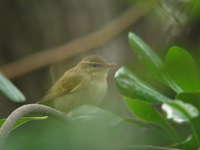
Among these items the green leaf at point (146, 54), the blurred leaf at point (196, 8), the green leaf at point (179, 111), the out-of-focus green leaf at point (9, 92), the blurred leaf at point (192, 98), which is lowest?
the out-of-focus green leaf at point (9, 92)

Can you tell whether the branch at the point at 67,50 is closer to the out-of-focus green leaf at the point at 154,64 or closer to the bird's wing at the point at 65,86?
the bird's wing at the point at 65,86

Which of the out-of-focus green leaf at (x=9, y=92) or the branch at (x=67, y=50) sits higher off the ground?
the out-of-focus green leaf at (x=9, y=92)

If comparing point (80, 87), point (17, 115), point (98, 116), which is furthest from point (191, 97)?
A: point (80, 87)

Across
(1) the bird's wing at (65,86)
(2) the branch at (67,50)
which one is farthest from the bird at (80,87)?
(2) the branch at (67,50)

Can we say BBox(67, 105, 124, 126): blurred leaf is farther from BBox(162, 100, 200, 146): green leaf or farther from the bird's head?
the bird's head

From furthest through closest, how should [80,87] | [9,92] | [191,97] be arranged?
[80,87], [9,92], [191,97]

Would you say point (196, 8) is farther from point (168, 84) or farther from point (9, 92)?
point (9, 92)

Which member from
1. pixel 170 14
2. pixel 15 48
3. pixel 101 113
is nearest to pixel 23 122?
pixel 101 113
